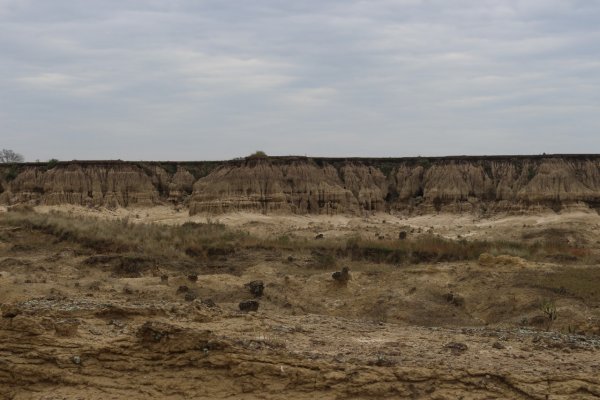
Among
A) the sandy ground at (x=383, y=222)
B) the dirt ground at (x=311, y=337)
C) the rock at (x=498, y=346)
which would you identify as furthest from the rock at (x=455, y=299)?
the sandy ground at (x=383, y=222)

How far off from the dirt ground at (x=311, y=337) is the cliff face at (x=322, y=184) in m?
27.0

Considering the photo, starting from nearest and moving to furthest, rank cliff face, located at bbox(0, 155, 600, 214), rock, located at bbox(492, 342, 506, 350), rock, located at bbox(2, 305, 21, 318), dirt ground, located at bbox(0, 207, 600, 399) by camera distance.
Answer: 1. dirt ground, located at bbox(0, 207, 600, 399)
2. rock, located at bbox(492, 342, 506, 350)
3. rock, located at bbox(2, 305, 21, 318)
4. cliff face, located at bbox(0, 155, 600, 214)

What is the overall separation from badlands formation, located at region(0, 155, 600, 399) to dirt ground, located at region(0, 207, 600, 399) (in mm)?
35

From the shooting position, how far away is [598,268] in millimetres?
21531

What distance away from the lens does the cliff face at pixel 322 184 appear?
48031 mm

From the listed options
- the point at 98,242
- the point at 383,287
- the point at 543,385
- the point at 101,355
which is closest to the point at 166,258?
the point at 98,242

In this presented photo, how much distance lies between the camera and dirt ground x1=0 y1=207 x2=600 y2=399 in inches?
396

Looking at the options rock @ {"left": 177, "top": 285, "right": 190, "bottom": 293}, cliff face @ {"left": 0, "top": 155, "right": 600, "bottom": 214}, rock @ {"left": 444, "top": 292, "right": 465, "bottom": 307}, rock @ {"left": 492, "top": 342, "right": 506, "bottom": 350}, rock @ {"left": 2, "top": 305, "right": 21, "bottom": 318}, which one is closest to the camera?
rock @ {"left": 492, "top": 342, "right": 506, "bottom": 350}

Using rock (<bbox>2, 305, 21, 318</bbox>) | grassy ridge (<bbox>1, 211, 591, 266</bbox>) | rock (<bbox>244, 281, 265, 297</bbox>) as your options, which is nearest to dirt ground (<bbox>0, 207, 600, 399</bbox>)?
rock (<bbox>2, 305, 21, 318</bbox>)

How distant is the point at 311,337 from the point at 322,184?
1529 inches

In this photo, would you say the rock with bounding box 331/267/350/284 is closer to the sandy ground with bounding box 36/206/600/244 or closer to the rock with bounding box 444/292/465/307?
the rock with bounding box 444/292/465/307

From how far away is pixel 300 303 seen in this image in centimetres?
1941

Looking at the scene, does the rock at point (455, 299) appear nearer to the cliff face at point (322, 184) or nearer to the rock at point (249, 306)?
the rock at point (249, 306)

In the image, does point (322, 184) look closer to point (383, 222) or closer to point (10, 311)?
point (383, 222)
